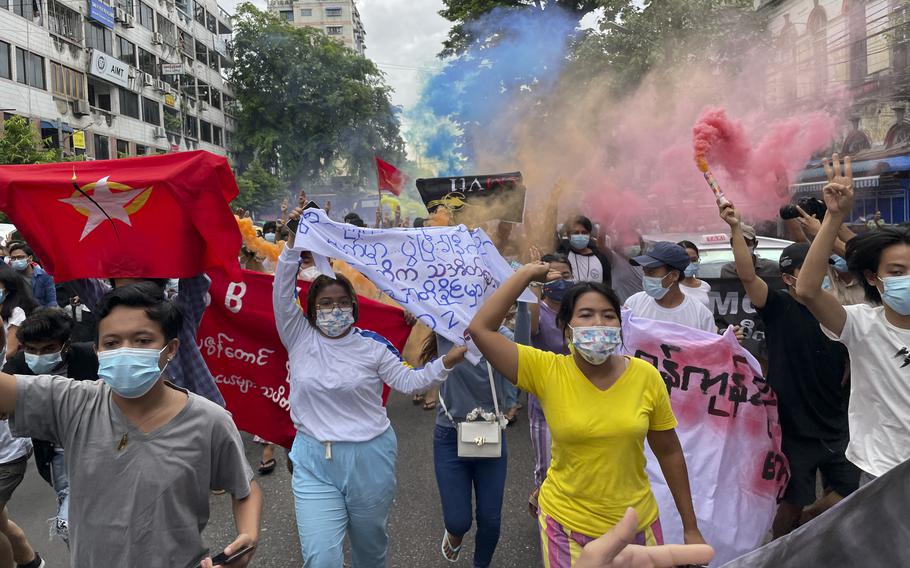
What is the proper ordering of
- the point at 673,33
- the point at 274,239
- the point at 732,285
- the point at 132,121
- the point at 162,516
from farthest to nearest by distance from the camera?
the point at 132,121, the point at 673,33, the point at 274,239, the point at 732,285, the point at 162,516

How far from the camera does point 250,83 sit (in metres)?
48.5

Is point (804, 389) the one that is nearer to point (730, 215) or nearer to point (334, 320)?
point (730, 215)

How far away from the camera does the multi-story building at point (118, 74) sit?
1072 inches

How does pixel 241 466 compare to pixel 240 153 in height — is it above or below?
below

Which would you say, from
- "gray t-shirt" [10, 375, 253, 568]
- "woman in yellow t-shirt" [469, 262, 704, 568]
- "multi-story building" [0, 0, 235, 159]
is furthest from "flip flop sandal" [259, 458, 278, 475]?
"multi-story building" [0, 0, 235, 159]

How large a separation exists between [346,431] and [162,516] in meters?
1.26

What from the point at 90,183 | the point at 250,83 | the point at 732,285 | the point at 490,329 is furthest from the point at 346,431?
the point at 250,83

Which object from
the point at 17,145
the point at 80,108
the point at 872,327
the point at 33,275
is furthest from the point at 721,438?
the point at 80,108

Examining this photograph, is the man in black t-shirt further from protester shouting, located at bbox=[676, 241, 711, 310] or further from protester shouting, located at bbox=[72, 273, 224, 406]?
protester shouting, located at bbox=[72, 273, 224, 406]

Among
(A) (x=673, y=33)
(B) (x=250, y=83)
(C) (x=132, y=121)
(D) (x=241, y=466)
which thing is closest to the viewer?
(D) (x=241, y=466)

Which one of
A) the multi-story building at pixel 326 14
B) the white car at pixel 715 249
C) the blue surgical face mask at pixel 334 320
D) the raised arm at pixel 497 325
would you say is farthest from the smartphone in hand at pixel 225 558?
the multi-story building at pixel 326 14

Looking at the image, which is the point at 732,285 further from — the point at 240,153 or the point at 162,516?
the point at 240,153

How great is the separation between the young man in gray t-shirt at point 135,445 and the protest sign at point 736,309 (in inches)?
178

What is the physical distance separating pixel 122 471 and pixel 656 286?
3.49 metres
